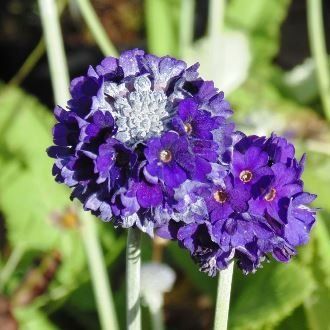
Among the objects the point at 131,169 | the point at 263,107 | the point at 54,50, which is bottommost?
the point at 131,169

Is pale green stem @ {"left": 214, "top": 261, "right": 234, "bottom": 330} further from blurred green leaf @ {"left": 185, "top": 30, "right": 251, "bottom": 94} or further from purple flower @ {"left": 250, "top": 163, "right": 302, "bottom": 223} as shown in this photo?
blurred green leaf @ {"left": 185, "top": 30, "right": 251, "bottom": 94}

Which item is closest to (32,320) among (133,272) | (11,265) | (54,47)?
(11,265)

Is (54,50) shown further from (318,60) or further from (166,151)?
(318,60)

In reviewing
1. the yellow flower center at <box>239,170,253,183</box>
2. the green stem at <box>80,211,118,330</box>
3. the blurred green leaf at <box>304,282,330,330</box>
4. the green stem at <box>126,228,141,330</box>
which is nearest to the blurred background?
the blurred green leaf at <box>304,282,330,330</box>

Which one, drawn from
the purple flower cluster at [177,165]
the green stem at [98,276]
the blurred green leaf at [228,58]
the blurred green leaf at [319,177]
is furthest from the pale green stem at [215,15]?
the purple flower cluster at [177,165]

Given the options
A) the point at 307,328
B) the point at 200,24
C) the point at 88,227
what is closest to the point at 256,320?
the point at 307,328

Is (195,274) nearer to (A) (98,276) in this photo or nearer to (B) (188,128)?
(A) (98,276)
